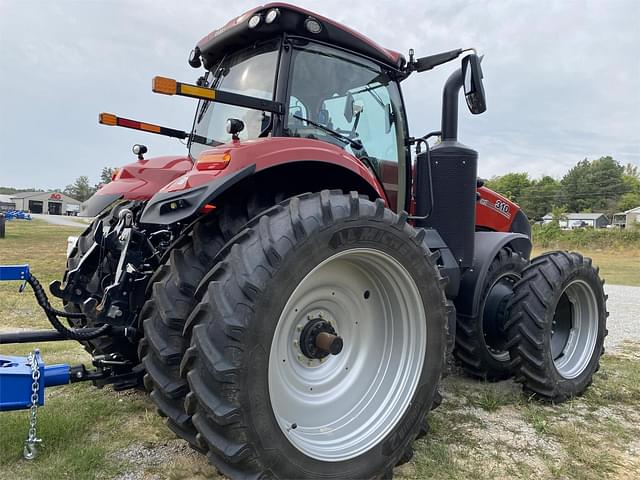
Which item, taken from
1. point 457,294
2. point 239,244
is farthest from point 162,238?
point 457,294

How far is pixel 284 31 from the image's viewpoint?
112 inches

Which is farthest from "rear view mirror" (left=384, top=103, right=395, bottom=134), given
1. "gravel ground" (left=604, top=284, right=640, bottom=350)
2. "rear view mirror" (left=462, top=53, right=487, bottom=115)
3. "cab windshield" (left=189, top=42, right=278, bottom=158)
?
"gravel ground" (left=604, top=284, right=640, bottom=350)

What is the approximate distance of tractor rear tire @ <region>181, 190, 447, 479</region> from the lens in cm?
191

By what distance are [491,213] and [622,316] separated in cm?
456

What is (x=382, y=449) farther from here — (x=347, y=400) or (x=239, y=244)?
(x=239, y=244)

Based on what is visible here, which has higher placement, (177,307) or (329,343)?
(177,307)

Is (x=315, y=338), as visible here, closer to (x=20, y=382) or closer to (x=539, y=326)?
(x=20, y=382)

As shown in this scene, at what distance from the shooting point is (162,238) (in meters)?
2.95

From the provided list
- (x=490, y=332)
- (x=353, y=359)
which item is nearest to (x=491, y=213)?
(x=490, y=332)

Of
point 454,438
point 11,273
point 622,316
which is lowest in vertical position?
point 622,316

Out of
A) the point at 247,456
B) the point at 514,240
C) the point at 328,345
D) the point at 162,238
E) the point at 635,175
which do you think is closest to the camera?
the point at 247,456

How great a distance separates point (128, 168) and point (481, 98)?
2355 mm

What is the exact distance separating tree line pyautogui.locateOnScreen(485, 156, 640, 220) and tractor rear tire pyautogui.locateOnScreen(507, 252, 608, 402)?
6880 cm

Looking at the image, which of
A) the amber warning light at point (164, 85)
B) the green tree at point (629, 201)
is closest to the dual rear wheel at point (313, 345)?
the amber warning light at point (164, 85)
